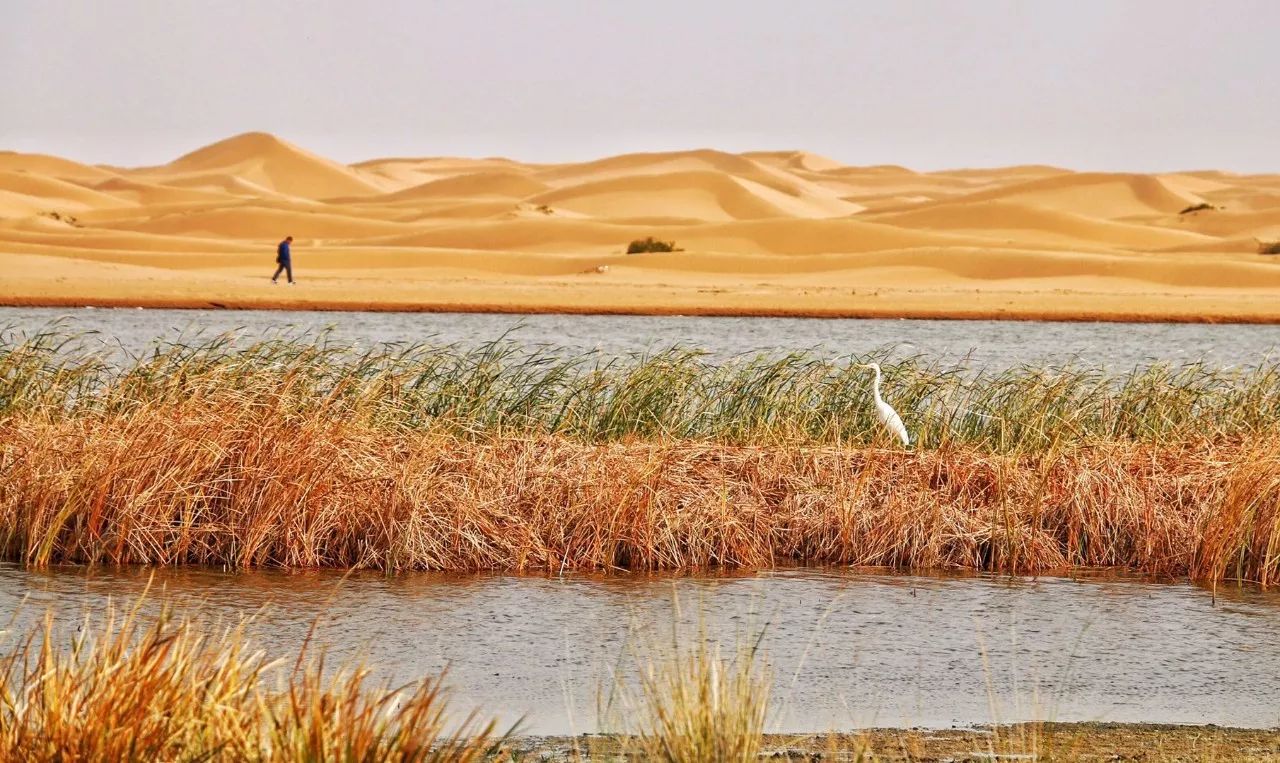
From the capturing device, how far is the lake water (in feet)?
30.5

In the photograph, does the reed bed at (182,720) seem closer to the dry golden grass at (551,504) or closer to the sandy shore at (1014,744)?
the sandy shore at (1014,744)

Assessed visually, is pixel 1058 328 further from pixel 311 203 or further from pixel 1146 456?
pixel 311 203

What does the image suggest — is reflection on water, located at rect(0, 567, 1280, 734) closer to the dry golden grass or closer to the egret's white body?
the dry golden grass

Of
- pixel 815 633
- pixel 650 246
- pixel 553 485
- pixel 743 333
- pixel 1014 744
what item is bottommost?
pixel 743 333

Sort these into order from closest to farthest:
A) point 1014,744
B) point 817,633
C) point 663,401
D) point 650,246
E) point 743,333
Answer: point 1014,744 < point 817,633 < point 663,401 < point 743,333 < point 650,246

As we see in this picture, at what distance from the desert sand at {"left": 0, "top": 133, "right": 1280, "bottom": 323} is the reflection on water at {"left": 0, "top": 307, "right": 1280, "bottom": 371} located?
2751mm

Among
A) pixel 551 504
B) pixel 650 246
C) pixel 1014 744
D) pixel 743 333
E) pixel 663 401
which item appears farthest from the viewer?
pixel 650 246

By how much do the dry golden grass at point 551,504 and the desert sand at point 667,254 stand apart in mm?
33298

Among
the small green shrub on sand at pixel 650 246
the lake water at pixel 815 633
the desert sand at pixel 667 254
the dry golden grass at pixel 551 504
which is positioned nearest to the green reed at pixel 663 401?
the dry golden grass at pixel 551 504

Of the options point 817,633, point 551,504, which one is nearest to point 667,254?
point 551,504

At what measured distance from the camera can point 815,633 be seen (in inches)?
431

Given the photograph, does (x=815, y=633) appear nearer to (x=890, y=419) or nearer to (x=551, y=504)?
(x=551, y=504)

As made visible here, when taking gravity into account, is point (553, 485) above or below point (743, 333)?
above

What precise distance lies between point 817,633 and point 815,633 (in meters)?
0.01
